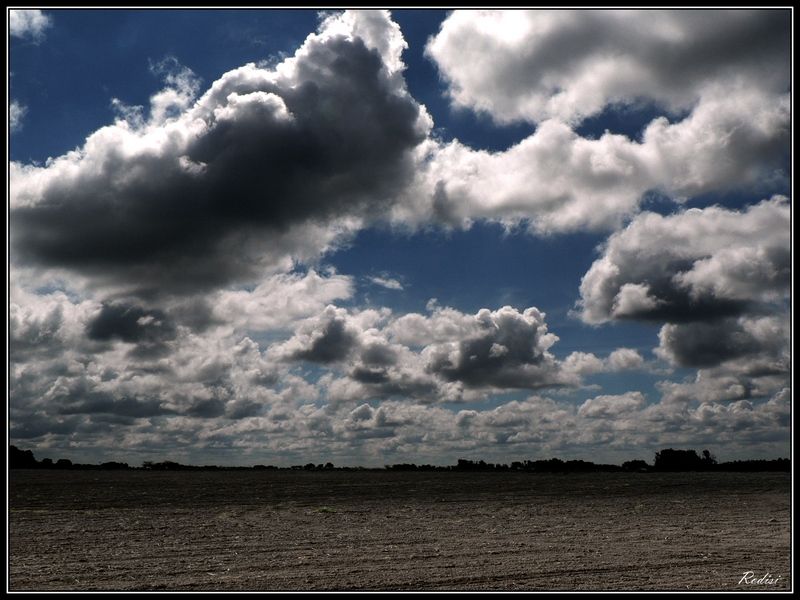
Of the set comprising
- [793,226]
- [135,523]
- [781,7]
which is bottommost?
[135,523]

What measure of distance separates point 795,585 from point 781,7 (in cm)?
1411

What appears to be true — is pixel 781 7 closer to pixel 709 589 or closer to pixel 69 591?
pixel 709 589

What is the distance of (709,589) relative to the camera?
16.7 m

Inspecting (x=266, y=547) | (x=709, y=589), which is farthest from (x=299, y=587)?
(x=709, y=589)

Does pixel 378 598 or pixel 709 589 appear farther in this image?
pixel 709 589

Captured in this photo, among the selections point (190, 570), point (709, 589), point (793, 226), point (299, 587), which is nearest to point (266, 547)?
point (190, 570)

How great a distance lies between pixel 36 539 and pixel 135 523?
9.26 m

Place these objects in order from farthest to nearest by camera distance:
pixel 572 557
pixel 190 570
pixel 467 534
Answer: pixel 467 534, pixel 572 557, pixel 190 570

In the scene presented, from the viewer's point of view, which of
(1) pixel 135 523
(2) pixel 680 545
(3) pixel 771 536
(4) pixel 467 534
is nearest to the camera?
(2) pixel 680 545

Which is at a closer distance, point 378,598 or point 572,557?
point 378,598

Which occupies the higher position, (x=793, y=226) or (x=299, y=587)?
(x=793, y=226)

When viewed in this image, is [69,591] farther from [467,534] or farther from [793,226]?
[793,226]

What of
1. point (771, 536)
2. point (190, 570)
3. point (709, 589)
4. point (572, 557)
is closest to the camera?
point (709, 589)

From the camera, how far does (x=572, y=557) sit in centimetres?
2205
